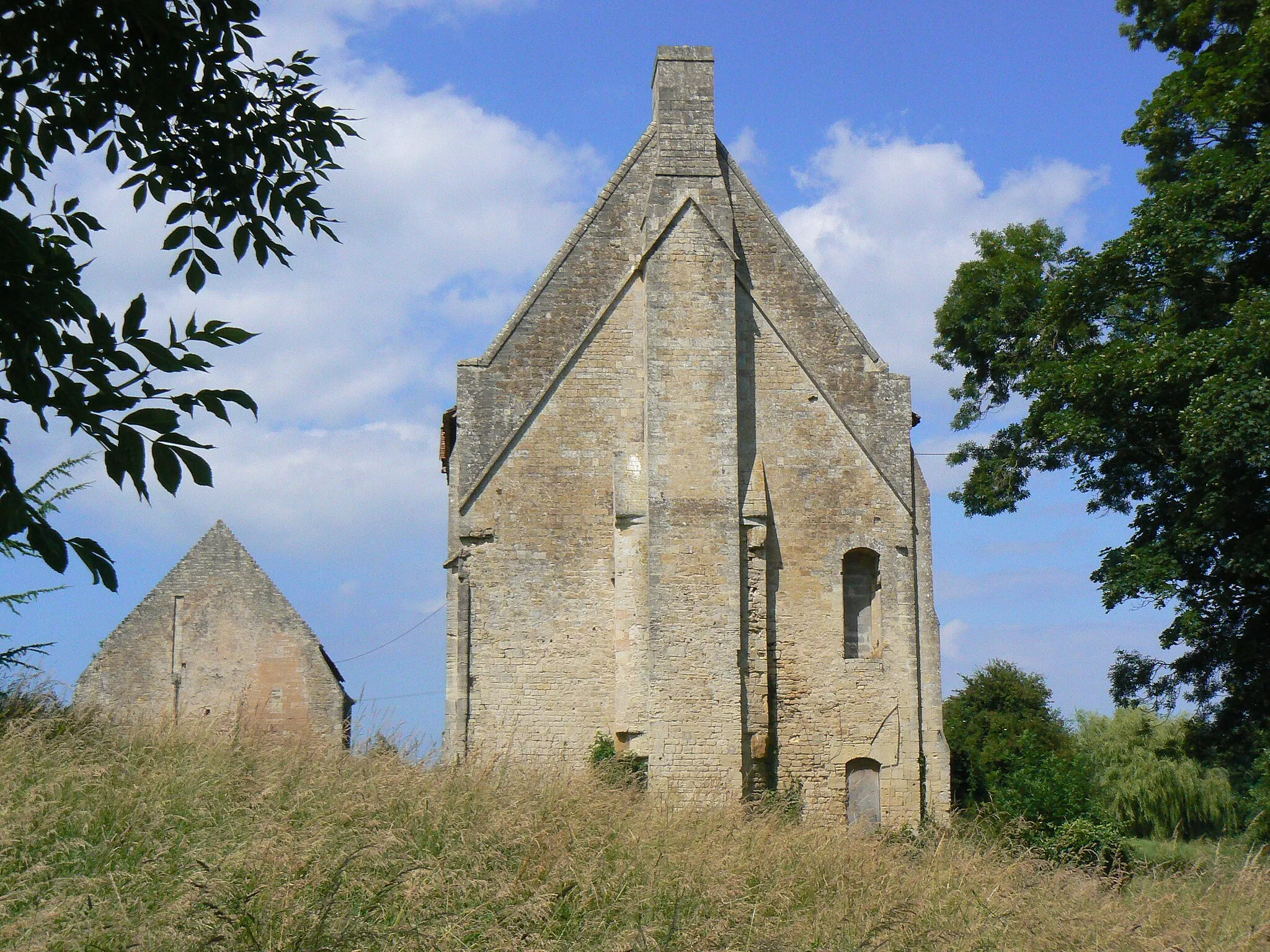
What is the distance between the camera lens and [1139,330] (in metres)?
18.0

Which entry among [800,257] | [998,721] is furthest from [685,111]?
[998,721]

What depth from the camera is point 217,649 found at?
20.3 meters

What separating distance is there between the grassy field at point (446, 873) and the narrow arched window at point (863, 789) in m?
7.38

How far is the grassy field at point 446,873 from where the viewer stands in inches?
242

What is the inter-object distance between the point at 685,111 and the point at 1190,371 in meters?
8.79

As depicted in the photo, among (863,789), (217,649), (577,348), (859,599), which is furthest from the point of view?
(217,649)

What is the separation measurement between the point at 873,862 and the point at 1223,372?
8.91m

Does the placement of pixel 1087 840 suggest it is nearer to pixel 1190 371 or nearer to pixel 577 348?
pixel 1190 371

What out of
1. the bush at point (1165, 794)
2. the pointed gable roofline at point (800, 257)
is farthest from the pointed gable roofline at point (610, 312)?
the bush at point (1165, 794)

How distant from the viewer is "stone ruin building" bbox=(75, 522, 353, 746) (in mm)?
20125

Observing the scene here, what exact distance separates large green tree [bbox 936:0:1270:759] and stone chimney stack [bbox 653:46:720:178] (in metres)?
5.84

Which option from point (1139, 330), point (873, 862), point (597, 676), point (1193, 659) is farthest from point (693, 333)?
point (873, 862)

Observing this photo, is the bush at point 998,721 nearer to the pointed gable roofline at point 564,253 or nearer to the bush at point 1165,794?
the bush at point 1165,794

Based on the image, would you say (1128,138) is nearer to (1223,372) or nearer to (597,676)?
(1223,372)
